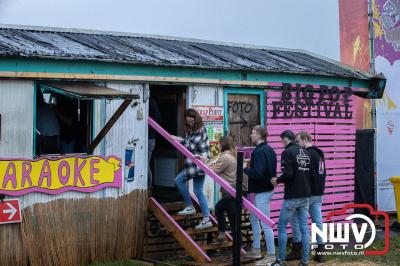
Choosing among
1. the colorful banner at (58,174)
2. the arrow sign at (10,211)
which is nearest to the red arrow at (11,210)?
the arrow sign at (10,211)

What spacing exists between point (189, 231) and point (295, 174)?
1920mm

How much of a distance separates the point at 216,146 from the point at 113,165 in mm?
2023

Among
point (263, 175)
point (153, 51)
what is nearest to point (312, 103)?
point (153, 51)

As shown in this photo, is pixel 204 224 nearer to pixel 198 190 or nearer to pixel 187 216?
pixel 187 216

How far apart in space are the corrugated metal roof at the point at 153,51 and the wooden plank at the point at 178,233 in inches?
89.8

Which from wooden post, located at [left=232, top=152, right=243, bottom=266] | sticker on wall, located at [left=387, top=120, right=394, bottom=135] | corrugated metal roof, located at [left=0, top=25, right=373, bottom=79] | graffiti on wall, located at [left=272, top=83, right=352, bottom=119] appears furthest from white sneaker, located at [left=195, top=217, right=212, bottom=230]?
sticker on wall, located at [left=387, top=120, right=394, bottom=135]

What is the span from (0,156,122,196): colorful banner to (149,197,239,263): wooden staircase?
2.74ft

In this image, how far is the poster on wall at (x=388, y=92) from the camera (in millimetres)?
13891

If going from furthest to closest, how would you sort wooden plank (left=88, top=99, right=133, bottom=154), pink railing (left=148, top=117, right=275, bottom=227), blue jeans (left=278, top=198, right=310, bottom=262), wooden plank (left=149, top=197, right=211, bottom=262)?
1. wooden plank (left=149, top=197, right=211, bottom=262)
2. wooden plank (left=88, top=99, right=133, bottom=154)
3. blue jeans (left=278, top=198, right=310, bottom=262)
4. pink railing (left=148, top=117, right=275, bottom=227)

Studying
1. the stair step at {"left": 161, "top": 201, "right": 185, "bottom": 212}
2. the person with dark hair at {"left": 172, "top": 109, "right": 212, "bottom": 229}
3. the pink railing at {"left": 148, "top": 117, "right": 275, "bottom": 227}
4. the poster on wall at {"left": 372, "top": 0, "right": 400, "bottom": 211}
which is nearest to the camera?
the pink railing at {"left": 148, "top": 117, "right": 275, "bottom": 227}

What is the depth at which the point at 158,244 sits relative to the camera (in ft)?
30.0

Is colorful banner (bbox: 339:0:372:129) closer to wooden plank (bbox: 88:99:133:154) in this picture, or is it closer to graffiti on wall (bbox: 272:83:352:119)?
graffiti on wall (bbox: 272:83:352:119)

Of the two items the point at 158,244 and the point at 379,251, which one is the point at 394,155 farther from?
the point at 158,244

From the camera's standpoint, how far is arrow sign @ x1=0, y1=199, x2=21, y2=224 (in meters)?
7.60
